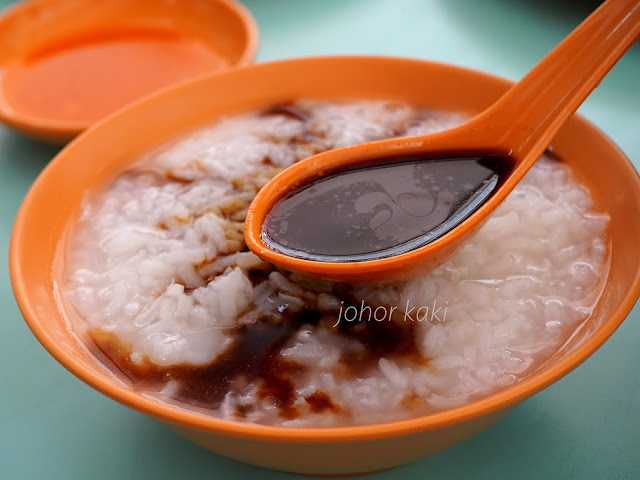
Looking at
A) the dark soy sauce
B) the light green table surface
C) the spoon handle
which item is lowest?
the light green table surface

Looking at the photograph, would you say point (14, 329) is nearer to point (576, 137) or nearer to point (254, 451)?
point (254, 451)

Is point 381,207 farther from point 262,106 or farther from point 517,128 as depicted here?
point 262,106

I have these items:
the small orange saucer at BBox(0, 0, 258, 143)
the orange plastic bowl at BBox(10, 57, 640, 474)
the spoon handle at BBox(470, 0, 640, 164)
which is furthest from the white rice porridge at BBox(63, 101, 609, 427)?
the small orange saucer at BBox(0, 0, 258, 143)

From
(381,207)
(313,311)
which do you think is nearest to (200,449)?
(313,311)

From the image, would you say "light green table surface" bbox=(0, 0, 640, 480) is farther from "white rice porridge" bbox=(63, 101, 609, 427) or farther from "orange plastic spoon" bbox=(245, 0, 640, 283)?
"orange plastic spoon" bbox=(245, 0, 640, 283)

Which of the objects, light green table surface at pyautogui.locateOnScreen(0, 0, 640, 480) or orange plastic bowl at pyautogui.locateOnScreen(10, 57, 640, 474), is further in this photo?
light green table surface at pyautogui.locateOnScreen(0, 0, 640, 480)

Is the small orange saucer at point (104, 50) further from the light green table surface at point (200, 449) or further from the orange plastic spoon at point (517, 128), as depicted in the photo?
the orange plastic spoon at point (517, 128)
